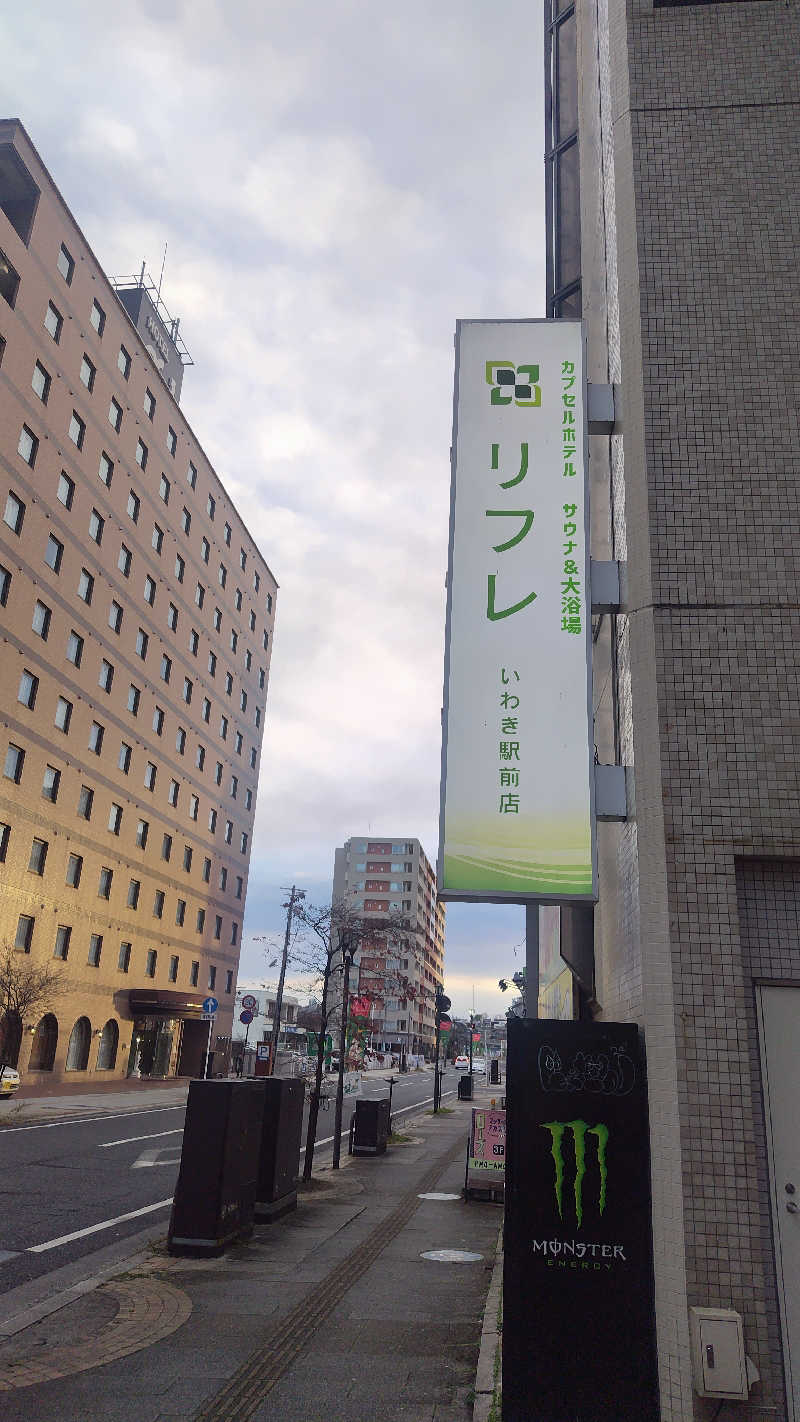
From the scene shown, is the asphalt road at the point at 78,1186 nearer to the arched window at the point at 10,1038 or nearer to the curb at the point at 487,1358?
the curb at the point at 487,1358

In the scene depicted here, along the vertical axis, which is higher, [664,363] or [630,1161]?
[664,363]

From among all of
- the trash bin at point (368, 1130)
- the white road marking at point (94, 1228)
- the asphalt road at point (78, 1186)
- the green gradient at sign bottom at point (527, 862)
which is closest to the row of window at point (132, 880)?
the asphalt road at point (78, 1186)

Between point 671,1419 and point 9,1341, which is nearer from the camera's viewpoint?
point 671,1419

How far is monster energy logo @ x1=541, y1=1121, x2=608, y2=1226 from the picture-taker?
5.41 m

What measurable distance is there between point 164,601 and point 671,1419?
44440 millimetres

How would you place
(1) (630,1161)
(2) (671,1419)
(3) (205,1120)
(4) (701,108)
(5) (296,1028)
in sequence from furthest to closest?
(5) (296,1028) < (3) (205,1120) < (4) (701,108) < (1) (630,1161) < (2) (671,1419)

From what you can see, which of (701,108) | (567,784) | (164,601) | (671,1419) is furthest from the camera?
(164,601)

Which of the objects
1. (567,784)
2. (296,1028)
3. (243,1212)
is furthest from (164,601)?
(296,1028)

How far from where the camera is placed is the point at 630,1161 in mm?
5434

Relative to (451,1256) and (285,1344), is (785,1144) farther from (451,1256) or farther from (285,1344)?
(451,1256)

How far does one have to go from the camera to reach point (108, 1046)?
39469 mm

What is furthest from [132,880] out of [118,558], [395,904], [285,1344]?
[395,904]

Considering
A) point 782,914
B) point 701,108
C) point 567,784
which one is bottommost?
point 782,914

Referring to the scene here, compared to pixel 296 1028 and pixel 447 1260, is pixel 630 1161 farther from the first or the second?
pixel 296 1028
